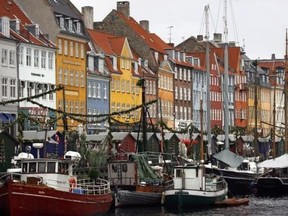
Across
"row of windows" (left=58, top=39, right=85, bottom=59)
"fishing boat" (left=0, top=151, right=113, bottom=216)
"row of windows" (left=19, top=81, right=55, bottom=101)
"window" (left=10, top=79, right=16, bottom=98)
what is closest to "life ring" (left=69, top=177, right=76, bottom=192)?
"fishing boat" (left=0, top=151, right=113, bottom=216)

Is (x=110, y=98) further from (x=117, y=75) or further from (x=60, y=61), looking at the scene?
(x=60, y=61)

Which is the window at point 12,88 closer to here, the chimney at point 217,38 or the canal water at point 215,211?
the canal water at point 215,211

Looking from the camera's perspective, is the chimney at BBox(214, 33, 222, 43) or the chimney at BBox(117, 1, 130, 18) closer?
the chimney at BBox(117, 1, 130, 18)

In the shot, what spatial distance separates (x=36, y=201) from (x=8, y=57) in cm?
3809

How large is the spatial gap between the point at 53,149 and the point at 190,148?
60.8 ft

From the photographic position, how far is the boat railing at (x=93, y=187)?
172 ft

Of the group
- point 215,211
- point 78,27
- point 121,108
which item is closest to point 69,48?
point 78,27

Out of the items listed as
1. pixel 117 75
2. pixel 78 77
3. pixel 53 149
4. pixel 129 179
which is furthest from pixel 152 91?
pixel 129 179

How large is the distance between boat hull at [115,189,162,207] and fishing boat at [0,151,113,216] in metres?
3.83

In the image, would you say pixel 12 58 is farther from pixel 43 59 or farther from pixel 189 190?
pixel 189 190

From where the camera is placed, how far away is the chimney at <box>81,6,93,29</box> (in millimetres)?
108812

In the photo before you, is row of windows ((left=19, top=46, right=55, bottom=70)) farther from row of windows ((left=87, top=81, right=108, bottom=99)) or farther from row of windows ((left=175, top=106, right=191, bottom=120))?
row of windows ((left=175, top=106, right=191, bottom=120))

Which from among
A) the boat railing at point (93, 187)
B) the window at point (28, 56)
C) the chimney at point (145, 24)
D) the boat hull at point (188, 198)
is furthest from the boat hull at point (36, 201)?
the chimney at point (145, 24)

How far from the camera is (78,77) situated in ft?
319
